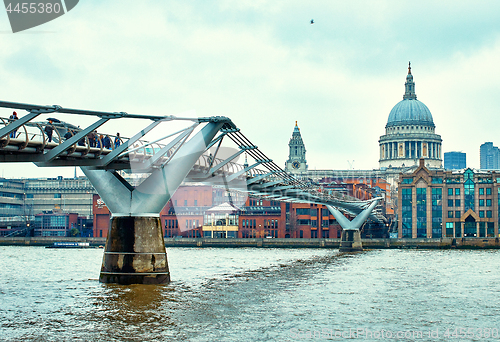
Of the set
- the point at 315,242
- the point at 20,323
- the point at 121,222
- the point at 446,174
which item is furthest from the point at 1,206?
the point at 20,323

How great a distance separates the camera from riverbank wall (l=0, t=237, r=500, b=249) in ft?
326

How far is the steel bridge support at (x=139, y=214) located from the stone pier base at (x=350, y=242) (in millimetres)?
55348

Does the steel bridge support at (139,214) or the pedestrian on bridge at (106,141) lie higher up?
the pedestrian on bridge at (106,141)

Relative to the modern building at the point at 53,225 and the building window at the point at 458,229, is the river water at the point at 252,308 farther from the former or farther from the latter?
the modern building at the point at 53,225

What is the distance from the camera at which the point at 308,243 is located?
106 metres

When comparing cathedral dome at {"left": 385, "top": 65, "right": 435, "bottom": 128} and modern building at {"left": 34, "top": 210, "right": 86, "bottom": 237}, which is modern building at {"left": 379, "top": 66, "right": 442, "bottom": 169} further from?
modern building at {"left": 34, "top": 210, "right": 86, "bottom": 237}

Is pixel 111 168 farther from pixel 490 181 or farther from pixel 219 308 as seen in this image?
pixel 490 181

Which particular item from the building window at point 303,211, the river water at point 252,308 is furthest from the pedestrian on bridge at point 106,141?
the building window at point 303,211

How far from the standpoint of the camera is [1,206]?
5620 inches

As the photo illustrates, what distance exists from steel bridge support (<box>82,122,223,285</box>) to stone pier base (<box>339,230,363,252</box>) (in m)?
55.3

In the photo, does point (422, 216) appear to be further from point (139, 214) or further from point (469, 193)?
point (139, 214)

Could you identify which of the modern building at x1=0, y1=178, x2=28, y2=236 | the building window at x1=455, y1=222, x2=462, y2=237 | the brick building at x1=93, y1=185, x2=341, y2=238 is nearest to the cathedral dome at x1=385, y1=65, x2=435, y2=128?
the brick building at x1=93, y1=185, x2=341, y2=238

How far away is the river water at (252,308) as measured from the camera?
23.9m

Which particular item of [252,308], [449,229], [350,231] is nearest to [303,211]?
[449,229]
